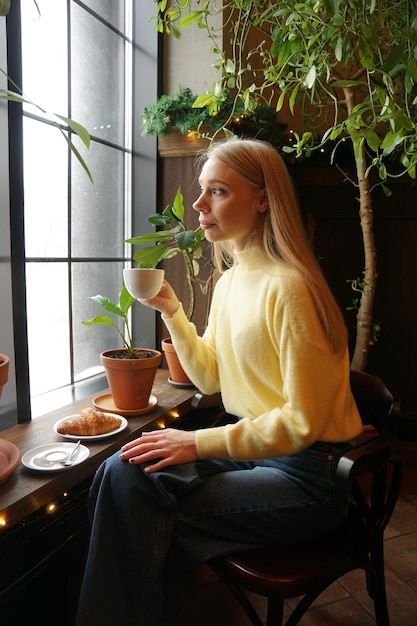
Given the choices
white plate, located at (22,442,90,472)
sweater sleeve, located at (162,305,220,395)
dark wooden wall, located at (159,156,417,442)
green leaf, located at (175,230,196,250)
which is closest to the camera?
white plate, located at (22,442,90,472)

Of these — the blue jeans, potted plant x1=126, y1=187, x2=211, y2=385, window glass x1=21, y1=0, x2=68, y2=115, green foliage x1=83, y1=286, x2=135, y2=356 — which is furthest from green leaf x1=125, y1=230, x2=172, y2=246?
the blue jeans

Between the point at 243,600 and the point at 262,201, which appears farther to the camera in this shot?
the point at 262,201

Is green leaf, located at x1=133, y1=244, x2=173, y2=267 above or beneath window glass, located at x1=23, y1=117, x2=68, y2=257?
beneath

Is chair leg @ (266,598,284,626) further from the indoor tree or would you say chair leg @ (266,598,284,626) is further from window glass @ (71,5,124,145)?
window glass @ (71,5,124,145)

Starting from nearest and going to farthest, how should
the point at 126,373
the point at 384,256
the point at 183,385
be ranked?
the point at 126,373 < the point at 183,385 < the point at 384,256

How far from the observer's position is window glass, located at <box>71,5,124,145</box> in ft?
5.97

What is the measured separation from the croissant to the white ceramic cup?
0.37 meters

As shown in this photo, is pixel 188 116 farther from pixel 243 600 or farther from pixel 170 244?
pixel 243 600

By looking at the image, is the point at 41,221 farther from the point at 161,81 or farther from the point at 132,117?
the point at 161,81

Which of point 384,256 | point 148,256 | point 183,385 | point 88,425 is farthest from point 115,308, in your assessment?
point 384,256

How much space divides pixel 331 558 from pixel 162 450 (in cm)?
43

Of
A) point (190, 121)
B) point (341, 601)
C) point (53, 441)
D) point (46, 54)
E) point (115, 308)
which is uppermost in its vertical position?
point (46, 54)

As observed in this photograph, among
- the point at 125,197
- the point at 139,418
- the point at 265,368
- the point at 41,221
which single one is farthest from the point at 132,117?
the point at 265,368

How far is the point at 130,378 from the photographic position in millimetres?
1476
